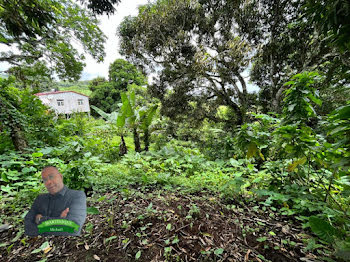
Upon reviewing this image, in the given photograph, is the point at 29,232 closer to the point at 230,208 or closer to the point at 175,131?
the point at 230,208

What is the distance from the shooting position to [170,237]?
1253 millimetres

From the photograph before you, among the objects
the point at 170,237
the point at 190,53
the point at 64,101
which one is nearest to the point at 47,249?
the point at 170,237

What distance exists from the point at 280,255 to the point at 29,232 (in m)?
1.70

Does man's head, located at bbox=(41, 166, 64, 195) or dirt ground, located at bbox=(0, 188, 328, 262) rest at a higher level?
man's head, located at bbox=(41, 166, 64, 195)

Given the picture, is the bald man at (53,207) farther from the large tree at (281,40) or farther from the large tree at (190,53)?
the large tree at (281,40)

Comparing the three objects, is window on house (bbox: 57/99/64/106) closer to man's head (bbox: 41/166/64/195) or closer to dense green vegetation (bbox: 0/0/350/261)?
dense green vegetation (bbox: 0/0/350/261)

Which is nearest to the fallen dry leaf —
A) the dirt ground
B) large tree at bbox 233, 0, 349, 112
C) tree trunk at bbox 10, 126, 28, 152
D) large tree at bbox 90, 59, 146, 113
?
the dirt ground

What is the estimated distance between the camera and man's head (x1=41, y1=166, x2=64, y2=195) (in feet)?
2.68

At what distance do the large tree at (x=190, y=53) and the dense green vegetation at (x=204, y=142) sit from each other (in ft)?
0.13

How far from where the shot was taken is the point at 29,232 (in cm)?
80

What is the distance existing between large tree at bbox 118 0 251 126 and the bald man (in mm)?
4546

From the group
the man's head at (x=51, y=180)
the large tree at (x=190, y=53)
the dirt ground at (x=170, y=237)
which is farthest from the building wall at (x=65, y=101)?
the man's head at (x=51, y=180)

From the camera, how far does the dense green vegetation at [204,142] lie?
3.75 feet

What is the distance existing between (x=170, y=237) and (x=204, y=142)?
4992mm
